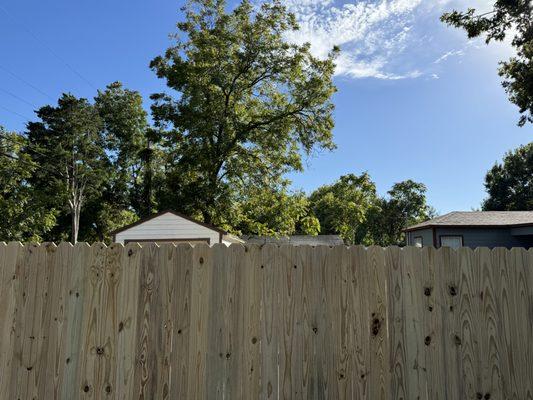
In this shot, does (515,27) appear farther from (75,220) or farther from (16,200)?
(75,220)

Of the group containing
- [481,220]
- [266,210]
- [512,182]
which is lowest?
[481,220]

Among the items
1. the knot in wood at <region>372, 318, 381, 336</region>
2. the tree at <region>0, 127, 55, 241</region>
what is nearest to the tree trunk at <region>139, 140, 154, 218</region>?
the tree at <region>0, 127, 55, 241</region>

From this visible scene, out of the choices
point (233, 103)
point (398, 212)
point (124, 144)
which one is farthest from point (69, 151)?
point (398, 212)

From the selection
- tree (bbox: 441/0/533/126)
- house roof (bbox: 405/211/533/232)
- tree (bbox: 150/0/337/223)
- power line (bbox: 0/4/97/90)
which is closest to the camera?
tree (bbox: 441/0/533/126)

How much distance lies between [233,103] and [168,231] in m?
10.2

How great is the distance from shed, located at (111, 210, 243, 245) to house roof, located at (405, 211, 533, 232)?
36.4 ft

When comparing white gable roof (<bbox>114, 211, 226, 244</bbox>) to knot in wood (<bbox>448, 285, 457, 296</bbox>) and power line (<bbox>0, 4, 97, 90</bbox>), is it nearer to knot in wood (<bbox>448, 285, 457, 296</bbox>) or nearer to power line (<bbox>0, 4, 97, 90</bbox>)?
power line (<bbox>0, 4, 97, 90</bbox>)

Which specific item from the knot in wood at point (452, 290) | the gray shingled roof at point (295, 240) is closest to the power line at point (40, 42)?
the gray shingled roof at point (295, 240)

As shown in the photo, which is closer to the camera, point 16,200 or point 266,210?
point 266,210

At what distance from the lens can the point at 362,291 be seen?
254 cm

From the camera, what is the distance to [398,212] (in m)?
37.1

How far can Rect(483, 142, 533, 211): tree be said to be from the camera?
125ft

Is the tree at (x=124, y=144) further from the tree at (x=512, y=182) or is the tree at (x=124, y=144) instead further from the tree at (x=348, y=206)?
the tree at (x=512, y=182)

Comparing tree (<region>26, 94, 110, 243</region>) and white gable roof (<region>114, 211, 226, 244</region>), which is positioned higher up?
tree (<region>26, 94, 110, 243</region>)
